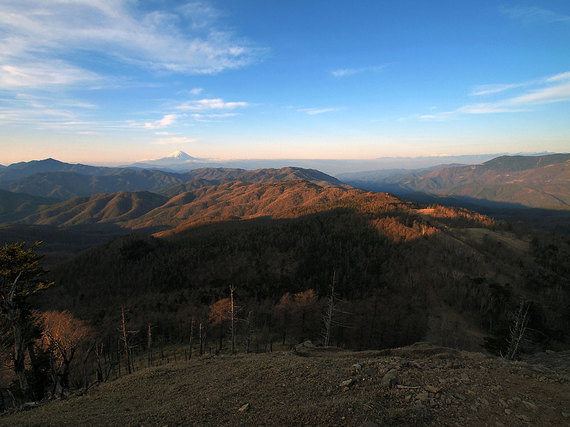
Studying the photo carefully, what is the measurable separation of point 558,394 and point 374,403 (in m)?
8.11

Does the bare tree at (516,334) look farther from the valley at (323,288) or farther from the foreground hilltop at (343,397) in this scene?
the foreground hilltop at (343,397)

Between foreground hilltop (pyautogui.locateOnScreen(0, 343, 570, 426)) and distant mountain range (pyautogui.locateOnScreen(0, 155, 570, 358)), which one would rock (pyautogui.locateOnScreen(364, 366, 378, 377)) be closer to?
foreground hilltop (pyautogui.locateOnScreen(0, 343, 570, 426))

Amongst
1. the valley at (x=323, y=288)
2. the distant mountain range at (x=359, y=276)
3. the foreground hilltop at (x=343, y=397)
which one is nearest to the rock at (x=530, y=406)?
the foreground hilltop at (x=343, y=397)

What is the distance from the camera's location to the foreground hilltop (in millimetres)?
10008

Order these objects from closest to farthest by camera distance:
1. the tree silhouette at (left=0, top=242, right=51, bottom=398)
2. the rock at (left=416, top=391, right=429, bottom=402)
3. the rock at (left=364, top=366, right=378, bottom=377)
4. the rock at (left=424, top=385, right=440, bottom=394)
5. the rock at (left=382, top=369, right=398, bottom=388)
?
1. the rock at (left=416, top=391, right=429, bottom=402)
2. the rock at (left=424, top=385, right=440, bottom=394)
3. the rock at (left=382, top=369, right=398, bottom=388)
4. the rock at (left=364, top=366, right=378, bottom=377)
5. the tree silhouette at (left=0, top=242, right=51, bottom=398)

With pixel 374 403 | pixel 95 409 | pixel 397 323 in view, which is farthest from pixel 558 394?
pixel 397 323

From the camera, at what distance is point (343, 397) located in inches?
472

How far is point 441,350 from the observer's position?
19.9 meters

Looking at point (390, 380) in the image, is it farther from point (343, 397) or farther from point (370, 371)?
point (343, 397)

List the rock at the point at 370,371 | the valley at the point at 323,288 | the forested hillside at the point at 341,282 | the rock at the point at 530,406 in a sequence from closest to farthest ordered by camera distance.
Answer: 1. the rock at the point at 530,406
2. the rock at the point at 370,371
3. the valley at the point at 323,288
4. the forested hillside at the point at 341,282

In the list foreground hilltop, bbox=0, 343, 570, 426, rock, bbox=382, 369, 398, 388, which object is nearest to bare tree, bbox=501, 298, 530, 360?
foreground hilltop, bbox=0, 343, 570, 426

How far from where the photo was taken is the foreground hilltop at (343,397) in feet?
32.8

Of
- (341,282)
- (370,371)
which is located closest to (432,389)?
(370,371)

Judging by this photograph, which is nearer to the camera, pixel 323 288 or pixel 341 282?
pixel 323 288
